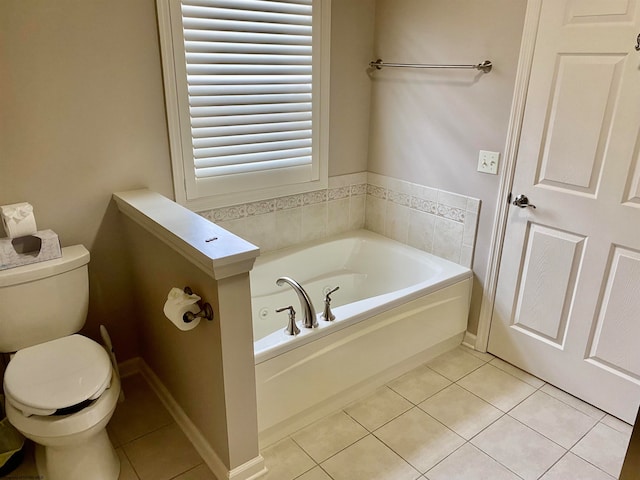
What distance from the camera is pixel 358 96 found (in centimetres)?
287

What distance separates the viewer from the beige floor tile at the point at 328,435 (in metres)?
1.96

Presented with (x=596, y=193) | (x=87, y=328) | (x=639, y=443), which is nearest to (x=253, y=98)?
(x=87, y=328)

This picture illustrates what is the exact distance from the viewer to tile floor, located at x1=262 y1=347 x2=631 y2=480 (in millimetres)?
1862

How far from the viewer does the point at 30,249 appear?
188 centimetres

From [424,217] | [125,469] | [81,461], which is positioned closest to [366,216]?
[424,217]

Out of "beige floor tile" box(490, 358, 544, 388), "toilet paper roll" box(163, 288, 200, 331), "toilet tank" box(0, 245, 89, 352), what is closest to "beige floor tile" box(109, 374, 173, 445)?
"toilet tank" box(0, 245, 89, 352)

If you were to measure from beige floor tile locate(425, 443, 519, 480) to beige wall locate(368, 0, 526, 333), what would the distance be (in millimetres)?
882

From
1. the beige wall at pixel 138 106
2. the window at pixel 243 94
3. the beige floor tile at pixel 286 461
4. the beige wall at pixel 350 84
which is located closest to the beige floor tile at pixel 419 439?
the beige floor tile at pixel 286 461

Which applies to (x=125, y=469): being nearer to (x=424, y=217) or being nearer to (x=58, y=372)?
(x=58, y=372)

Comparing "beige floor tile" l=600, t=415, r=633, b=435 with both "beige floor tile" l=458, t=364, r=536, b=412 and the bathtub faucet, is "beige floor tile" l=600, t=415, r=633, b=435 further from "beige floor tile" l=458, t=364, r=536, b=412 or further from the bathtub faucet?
Result: the bathtub faucet

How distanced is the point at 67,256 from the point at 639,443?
2.00m

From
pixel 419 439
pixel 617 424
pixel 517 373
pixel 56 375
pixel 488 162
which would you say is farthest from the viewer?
pixel 517 373

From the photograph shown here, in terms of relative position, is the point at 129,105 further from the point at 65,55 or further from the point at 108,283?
the point at 108,283

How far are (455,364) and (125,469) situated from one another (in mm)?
1714
